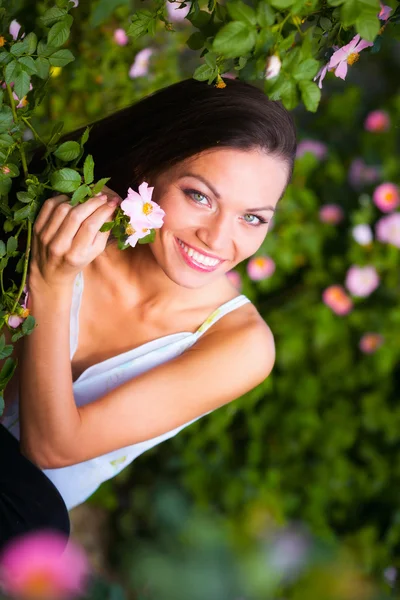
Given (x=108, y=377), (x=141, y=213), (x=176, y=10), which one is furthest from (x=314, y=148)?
(x=141, y=213)

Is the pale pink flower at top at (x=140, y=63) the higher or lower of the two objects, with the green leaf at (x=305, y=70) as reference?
lower

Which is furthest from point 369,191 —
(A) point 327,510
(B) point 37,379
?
(B) point 37,379

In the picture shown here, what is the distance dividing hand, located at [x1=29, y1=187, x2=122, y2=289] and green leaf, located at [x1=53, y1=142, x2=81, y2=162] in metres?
0.07

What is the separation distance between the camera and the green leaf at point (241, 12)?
724 millimetres

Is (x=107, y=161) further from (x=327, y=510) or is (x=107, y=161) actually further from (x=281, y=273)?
(x=327, y=510)

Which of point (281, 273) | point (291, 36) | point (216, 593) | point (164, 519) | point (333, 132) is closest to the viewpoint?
point (216, 593)

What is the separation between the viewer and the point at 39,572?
0.30 meters

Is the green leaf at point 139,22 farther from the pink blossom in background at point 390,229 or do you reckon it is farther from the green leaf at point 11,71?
the pink blossom in background at point 390,229

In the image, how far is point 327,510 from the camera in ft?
8.32

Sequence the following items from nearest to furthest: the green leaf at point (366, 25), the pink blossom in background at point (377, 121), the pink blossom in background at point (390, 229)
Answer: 1. the green leaf at point (366, 25)
2. the pink blossom in background at point (390, 229)
3. the pink blossom in background at point (377, 121)

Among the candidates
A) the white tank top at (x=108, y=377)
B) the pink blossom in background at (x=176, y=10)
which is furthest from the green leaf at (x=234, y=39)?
the white tank top at (x=108, y=377)

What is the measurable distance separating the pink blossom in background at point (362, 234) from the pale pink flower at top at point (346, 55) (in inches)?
56.4

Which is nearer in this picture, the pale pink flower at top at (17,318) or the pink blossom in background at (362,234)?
the pale pink flower at top at (17,318)

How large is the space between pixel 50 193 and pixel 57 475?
0.72 m
